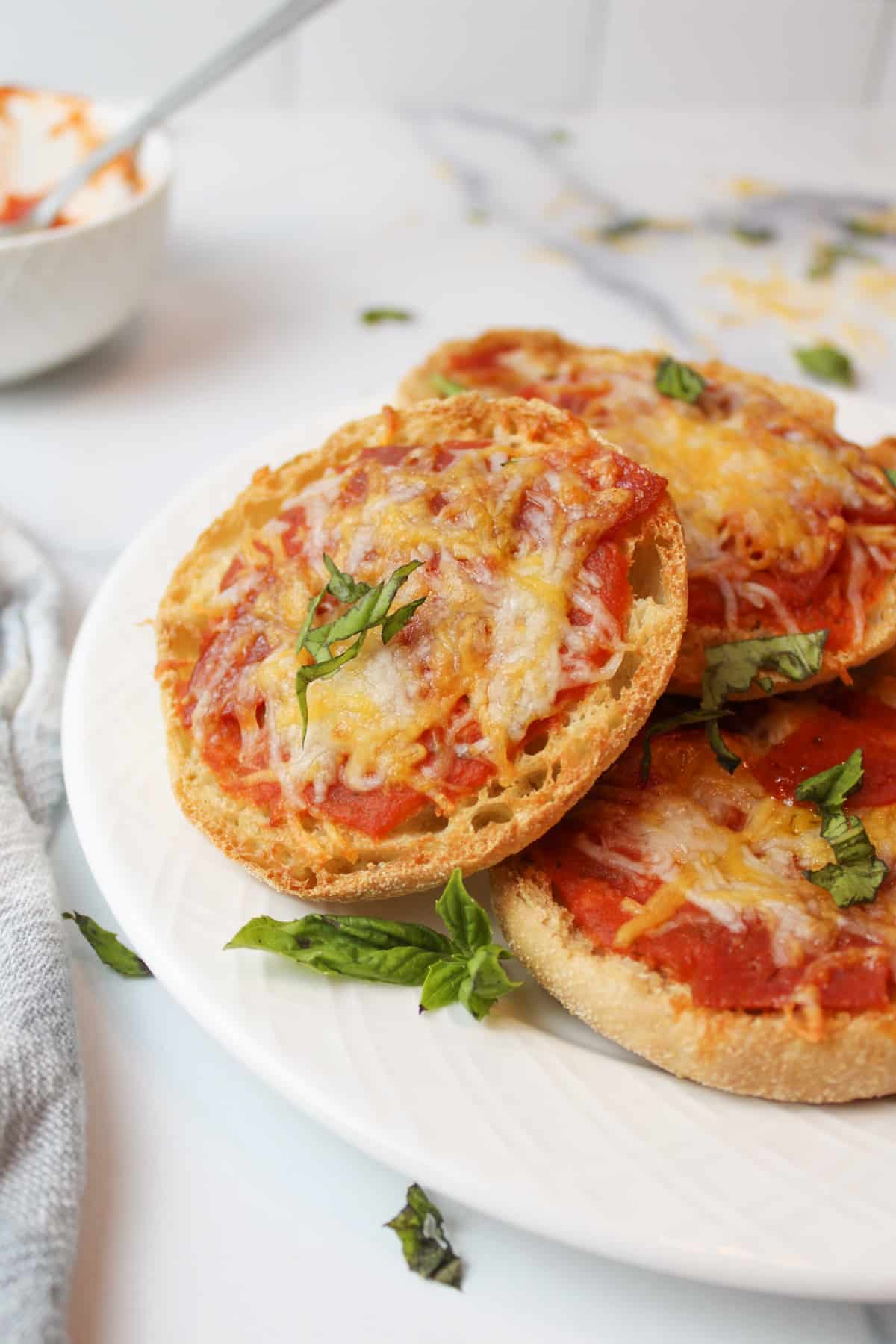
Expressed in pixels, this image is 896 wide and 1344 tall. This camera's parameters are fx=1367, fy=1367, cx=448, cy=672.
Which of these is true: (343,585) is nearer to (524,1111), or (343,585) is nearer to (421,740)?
(421,740)

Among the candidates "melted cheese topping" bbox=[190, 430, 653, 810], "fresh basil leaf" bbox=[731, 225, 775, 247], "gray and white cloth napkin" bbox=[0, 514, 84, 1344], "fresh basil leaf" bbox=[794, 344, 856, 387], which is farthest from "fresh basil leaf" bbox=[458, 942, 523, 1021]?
"fresh basil leaf" bbox=[731, 225, 775, 247]

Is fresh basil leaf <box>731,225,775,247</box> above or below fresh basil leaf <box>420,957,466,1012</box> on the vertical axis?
above

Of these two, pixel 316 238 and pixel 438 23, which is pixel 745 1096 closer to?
pixel 316 238

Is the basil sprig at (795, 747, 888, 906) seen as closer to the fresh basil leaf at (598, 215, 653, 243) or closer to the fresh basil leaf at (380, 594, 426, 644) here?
the fresh basil leaf at (380, 594, 426, 644)

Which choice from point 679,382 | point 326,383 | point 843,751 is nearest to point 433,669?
point 843,751

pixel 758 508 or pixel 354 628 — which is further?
pixel 758 508

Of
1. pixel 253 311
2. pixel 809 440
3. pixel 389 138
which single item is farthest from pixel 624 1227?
pixel 389 138
